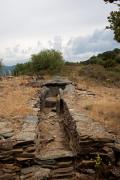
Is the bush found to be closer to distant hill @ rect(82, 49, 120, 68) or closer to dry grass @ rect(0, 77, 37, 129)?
distant hill @ rect(82, 49, 120, 68)

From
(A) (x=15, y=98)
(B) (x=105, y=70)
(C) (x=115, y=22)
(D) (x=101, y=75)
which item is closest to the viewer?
(C) (x=115, y=22)

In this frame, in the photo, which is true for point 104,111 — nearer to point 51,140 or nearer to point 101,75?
point 51,140

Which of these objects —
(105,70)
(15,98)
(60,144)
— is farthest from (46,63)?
(60,144)

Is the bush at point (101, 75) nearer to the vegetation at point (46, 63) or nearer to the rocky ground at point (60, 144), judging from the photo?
the vegetation at point (46, 63)

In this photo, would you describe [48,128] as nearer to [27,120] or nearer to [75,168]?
[27,120]

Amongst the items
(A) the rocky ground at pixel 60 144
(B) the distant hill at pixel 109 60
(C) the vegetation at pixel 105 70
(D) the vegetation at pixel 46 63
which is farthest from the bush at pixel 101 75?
(A) the rocky ground at pixel 60 144

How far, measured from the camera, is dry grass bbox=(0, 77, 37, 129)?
16.9 metres

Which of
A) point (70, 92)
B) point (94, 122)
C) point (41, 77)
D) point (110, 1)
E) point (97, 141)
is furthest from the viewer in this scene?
point (41, 77)

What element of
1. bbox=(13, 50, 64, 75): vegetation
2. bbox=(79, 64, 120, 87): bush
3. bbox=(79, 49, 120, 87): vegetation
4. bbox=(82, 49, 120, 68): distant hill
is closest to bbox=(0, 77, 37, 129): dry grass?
bbox=(13, 50, 64, 75): vegetation

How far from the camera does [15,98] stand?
2236 cm

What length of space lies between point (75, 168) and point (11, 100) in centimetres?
1077

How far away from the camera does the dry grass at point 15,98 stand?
55.3ft

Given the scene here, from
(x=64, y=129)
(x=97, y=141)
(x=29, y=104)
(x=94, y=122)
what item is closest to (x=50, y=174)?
(x=97, y=141)

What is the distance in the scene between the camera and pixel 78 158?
37.6 feet
